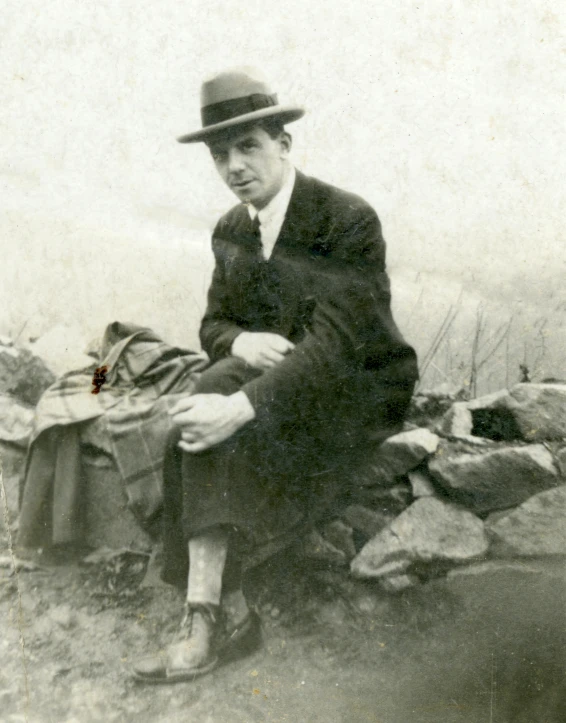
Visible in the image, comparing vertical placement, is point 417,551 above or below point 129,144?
below

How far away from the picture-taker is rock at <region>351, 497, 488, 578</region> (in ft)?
7.91

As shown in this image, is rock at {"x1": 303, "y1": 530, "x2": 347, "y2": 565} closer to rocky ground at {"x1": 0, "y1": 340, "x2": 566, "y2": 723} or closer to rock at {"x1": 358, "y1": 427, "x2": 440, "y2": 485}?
rocky ground at {"x1": 0, "y1": 340, "x2": 566, "y2": 723}

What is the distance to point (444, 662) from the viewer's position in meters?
2.46

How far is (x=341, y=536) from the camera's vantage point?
245 cm

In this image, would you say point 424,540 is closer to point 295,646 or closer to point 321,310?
point 295,646

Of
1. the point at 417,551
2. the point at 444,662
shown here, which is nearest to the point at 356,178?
the point at 417,551

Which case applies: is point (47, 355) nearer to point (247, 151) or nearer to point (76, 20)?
point (247, 151)

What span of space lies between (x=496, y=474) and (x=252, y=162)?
4.85 ft

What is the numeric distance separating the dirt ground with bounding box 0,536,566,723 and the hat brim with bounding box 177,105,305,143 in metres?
1.62

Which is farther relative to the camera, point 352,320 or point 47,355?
point 47,355

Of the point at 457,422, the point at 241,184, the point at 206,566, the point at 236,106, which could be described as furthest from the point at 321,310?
the point at 206,566

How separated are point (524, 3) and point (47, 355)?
7.53ft

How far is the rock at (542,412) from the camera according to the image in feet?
8.00

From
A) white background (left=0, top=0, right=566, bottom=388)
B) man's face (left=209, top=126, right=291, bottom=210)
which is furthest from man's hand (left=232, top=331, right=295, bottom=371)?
man's face (left=209, top=126, right=291, bottom=210)
